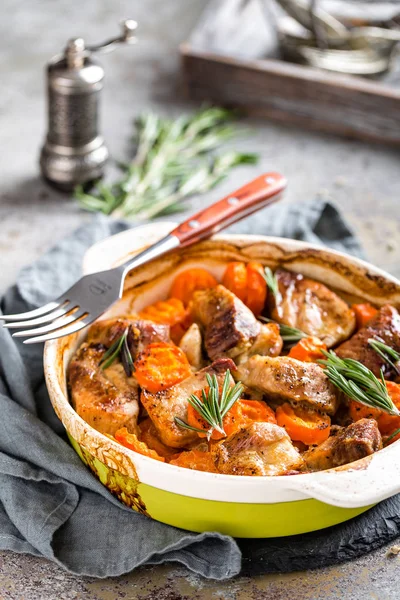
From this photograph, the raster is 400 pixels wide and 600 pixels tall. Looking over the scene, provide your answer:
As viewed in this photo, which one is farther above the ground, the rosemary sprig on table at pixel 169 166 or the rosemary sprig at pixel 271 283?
the rosemary sprig at pixel 271 283

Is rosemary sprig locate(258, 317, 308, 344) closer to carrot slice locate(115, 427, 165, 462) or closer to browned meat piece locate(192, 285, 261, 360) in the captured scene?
browned meat piece locate(192, 285, 261, 360)

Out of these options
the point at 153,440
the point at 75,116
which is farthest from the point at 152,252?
the point at 75,116

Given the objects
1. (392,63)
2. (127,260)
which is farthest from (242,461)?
(392,63)

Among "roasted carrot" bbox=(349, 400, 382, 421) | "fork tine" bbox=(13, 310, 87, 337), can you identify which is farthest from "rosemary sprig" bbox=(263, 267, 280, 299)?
"fork tine" bbox=(13, 310, 87, 337)

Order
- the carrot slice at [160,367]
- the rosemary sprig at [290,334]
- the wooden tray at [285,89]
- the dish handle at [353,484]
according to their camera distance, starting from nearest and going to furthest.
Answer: the dish handle at [353,484]
the carrot slice at [160,367]
the rosemary sprig at [290,334]
the wooden tray at [285,89]

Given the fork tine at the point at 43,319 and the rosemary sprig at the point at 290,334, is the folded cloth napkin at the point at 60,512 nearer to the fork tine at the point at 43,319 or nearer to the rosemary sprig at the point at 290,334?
the fork tine at the point at 43,319

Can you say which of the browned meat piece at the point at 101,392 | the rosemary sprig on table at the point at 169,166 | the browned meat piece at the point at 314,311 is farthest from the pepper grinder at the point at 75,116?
the browned meat piece at the point at 101,392
